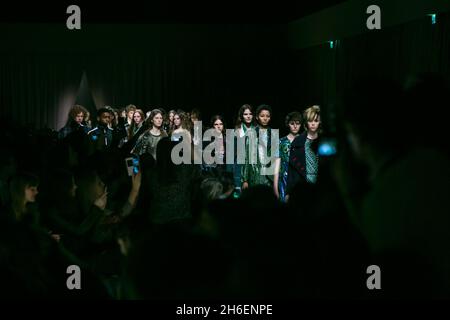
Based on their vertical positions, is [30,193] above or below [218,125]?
below

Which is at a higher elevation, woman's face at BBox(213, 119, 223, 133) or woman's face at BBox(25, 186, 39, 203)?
woman's face at BBox(213, 119, 223, 133)

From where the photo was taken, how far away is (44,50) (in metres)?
16.7

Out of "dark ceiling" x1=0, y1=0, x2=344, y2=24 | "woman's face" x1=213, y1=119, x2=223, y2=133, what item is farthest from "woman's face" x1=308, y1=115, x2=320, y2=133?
"dark ceiling" x1=0, y1=0, x2=344, y2=24

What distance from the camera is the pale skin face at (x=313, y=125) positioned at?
575 centimetres

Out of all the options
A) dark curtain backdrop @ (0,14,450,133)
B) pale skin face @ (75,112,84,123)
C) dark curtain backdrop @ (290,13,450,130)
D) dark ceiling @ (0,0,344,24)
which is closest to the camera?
dark curtain backdrop @ (290,13,450,130)

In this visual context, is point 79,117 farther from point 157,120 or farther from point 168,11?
point 168,11

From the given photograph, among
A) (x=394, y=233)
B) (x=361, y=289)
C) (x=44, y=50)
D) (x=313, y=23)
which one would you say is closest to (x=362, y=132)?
Result: (x=394, y=233)

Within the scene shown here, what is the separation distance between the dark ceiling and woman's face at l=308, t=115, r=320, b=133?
5.53 meters

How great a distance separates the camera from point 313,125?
5.75m

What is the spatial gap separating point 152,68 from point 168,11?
10.7 feet

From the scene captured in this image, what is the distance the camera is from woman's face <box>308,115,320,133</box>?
5.75 metres

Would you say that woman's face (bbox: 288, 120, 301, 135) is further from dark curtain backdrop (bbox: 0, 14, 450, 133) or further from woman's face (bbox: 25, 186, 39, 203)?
dark curtain backdrop (bbox: 0, 14, 450, 133)

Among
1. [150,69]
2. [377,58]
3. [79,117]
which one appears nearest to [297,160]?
[377,58]
